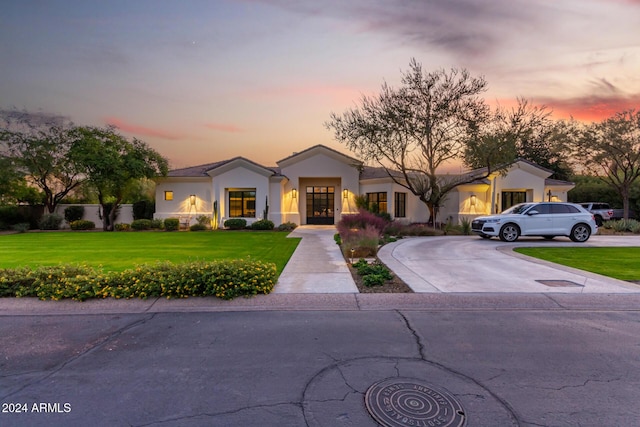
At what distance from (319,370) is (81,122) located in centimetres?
2533

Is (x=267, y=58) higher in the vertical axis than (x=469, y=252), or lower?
higher

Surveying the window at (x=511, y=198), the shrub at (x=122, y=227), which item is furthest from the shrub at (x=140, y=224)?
the window at (x=511, y=198)

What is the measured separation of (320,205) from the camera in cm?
2422

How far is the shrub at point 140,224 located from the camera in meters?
21.5

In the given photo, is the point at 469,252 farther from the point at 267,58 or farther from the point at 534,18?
the point at 267,58

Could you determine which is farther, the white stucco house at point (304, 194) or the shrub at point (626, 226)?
the white stucco house at point (304, 194)

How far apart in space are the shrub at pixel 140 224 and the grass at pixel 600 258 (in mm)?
21627

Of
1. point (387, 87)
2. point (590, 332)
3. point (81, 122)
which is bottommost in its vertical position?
point (590, 332)

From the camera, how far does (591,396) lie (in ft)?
8.98

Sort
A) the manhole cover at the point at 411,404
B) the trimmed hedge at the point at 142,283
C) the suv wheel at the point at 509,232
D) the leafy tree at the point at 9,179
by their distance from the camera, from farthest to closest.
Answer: the leafy tree at the point at 9,179 → the suv wheel at the point at 509,232 → the trimmed hedge at the point at 142,283 → the manhole cover at the point at 411,404

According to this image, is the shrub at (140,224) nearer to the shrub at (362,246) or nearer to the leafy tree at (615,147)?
the shrub at (362,246)

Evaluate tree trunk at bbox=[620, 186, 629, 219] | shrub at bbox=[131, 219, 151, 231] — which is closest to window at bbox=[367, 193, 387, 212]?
shrub at bbox=[131, 219, 151, 231]

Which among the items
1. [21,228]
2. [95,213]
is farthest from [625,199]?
[21,228]

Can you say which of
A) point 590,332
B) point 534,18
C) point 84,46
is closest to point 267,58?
point 84,46
